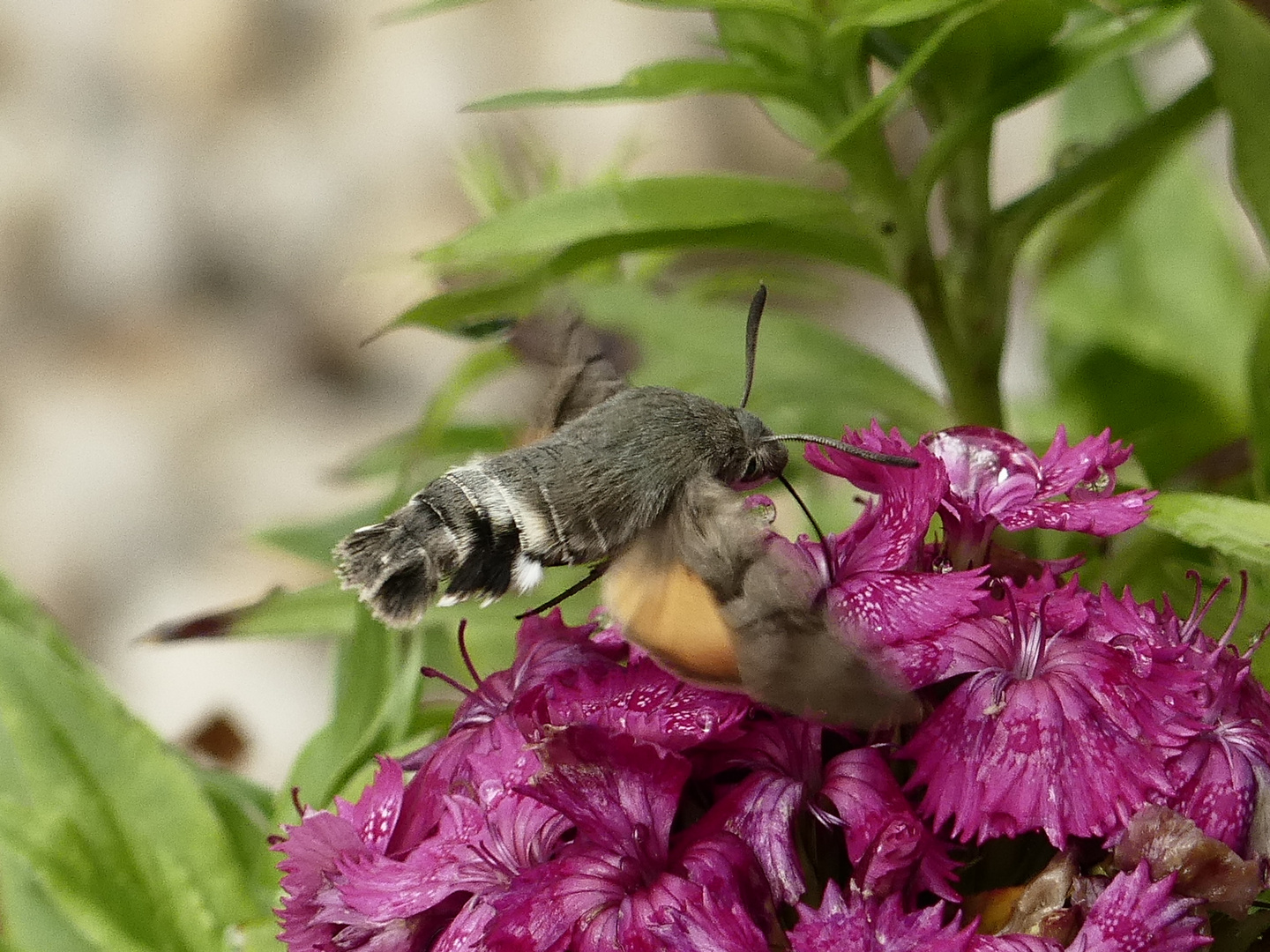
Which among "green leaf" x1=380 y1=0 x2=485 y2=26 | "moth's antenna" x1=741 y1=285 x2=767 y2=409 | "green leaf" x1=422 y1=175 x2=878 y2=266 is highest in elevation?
"green leaf" x1=380 y1=0 x2=485 y2=26

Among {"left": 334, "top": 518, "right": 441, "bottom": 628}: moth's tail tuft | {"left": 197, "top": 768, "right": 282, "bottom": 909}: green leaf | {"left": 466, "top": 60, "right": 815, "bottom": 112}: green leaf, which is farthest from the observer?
{"left": 197, "top": 768, "right": 282, "bottom": 909}: green leaf

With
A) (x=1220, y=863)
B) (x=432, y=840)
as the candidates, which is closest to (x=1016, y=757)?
(x=1220, y=863)

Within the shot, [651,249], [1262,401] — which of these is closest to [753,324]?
[651,249]

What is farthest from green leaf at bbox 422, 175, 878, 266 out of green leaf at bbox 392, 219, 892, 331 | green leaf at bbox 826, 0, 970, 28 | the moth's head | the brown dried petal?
the brown dried petal

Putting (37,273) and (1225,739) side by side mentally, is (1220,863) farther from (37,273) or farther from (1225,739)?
(37,273)

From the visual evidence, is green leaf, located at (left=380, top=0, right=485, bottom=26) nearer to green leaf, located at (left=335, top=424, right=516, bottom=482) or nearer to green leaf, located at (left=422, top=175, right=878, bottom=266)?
green leaf, located at (left=422, top=175, right=878, bottom=266)

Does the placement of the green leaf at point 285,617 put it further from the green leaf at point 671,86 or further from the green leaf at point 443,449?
the green leaf at point 671,86

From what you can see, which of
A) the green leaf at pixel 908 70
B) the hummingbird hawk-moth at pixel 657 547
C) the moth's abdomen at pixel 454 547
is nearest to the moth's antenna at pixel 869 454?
the hummingbird hawk-moth at pixel 657 547
